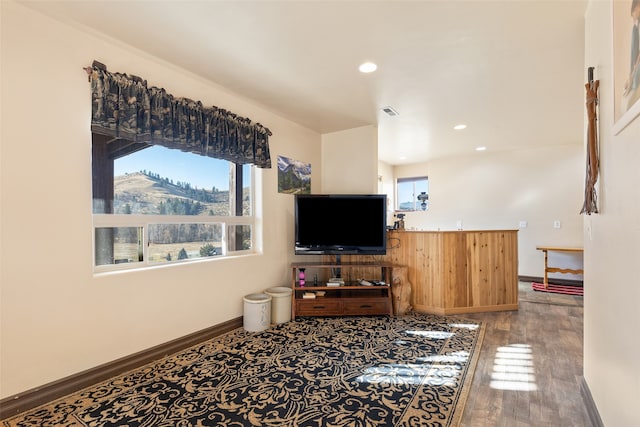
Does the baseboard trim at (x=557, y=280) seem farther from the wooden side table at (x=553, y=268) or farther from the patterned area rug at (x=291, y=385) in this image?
the patterned area rug at (x=291, y=385)

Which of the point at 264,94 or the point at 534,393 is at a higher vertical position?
the point at 264,94

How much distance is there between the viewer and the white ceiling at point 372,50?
2012mm

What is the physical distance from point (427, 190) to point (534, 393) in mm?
5353

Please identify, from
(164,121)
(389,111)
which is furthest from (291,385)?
(389,111)

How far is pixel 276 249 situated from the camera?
156 inches

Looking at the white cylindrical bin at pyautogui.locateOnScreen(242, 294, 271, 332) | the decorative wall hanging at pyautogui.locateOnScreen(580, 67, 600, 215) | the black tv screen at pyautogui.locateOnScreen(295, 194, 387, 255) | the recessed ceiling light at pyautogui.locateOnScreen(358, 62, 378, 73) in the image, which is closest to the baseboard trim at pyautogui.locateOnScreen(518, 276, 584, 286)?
the black tv screen at pyautogui.locateOnScreen(295, 194, 387, 255)

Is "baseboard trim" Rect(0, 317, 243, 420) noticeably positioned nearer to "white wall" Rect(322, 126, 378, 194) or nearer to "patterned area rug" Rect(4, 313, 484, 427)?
"patterned area rug" Rect(4, 313, 484, 427)

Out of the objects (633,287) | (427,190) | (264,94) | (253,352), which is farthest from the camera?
(427,190)

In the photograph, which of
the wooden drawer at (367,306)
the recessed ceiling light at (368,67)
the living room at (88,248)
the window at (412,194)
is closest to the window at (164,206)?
the living room at (88,248)

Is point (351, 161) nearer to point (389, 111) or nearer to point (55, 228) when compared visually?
point (389, 111)

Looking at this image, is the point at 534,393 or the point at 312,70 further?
the point at 312,70

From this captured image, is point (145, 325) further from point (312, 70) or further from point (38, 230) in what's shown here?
point (312, 70)

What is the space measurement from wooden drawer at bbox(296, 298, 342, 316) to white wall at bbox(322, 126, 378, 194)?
1.63 meters

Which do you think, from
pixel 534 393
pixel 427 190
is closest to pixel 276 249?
pixel 534 393
